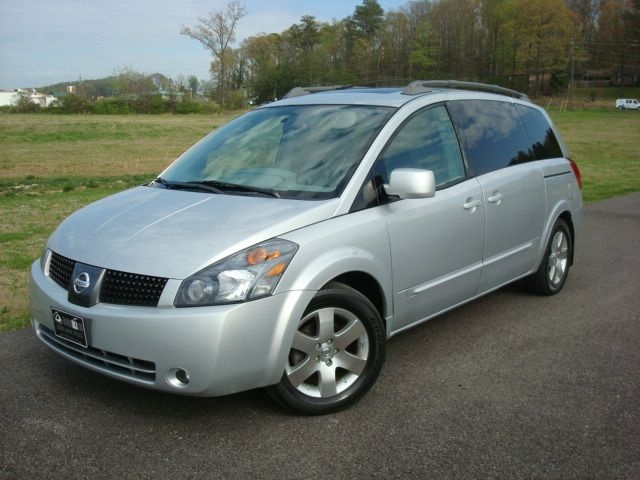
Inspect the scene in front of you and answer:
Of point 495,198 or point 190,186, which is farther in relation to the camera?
point 495,198

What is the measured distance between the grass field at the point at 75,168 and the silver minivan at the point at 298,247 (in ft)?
6.29

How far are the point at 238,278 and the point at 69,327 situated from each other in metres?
0.93

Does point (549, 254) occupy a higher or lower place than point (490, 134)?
lower

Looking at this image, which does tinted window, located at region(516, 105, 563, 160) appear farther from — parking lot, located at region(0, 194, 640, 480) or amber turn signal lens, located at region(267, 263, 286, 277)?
amber turn signal lens, located at region(267, 263, 286, 277)

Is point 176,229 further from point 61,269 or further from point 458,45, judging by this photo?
point 458,45

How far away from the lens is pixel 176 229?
3506mm

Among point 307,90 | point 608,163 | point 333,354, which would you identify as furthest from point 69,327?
point 608,163

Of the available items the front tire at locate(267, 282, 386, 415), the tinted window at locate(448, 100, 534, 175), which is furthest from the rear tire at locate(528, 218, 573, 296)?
the front tire at locate(267, 282, 386, 415)

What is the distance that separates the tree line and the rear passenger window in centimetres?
9063

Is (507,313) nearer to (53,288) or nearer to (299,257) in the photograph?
(299,257)

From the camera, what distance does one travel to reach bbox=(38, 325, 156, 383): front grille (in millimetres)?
3229

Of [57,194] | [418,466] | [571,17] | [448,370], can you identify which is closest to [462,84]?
[448,370]

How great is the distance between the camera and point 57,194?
12.7 meters

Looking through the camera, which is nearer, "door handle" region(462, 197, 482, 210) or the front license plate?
the front license plate
